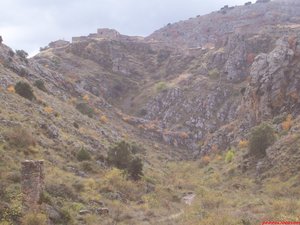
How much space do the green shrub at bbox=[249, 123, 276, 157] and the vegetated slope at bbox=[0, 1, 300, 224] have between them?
47cm

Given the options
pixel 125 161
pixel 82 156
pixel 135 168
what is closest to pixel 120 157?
pixel 125 161

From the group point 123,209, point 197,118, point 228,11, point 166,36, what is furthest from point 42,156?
point 228,11

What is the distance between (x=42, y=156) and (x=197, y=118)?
5612cm

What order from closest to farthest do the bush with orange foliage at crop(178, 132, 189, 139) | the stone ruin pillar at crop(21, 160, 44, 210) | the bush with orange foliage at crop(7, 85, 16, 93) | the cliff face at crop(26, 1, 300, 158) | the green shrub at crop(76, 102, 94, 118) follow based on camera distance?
the stone ruin pillar at crop(21, 160, 44, 210) → the bush with orange foliage at crop(7, 85, 16, 93) → the cliff face at crop(26, 1, 300, 158) → the green shrub at crop(76, 102, 94, 118) → the bush with orange foliage at crop(178, 132, 189, 139)

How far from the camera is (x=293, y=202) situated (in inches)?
829

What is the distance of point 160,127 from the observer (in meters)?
82.5

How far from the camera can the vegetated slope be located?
77.6 feet

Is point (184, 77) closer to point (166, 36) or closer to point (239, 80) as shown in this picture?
point (239, 80)

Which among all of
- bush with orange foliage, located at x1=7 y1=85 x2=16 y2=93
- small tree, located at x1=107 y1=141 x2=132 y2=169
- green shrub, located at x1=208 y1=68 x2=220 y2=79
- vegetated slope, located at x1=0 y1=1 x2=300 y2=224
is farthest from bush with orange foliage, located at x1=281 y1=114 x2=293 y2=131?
green shrub, located at x1=208 y1=68 x2=220 y2=79

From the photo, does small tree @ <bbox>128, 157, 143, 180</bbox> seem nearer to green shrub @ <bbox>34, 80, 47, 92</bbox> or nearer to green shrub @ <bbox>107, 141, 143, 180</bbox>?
green shrub @ <bbox>107, 141, 143, 180</bbox>

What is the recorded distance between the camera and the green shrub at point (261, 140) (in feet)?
136

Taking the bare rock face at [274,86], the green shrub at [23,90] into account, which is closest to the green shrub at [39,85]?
the green shrub at [23,90]

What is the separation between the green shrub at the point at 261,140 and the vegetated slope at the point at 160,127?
472 mm

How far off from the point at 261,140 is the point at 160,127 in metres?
41.8
